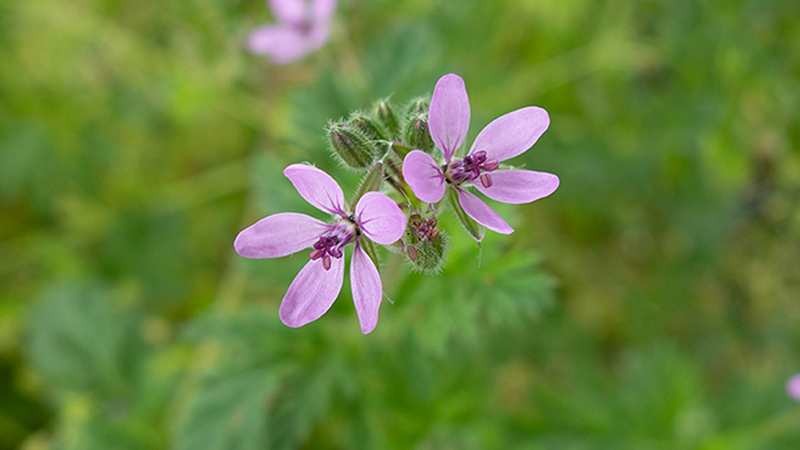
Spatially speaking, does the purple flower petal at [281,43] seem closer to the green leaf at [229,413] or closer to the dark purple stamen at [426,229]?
the green leaf at [229,413]

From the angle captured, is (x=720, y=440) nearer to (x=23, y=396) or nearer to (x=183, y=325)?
(x=183, y=325)

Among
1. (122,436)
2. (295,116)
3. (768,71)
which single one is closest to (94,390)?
(122,436)

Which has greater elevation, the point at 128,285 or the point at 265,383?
the point at 128,285

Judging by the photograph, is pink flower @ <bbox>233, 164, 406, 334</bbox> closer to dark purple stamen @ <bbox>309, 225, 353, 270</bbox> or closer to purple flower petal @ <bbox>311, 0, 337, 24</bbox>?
dark purple stamen @ <bbox>309, 225, 353, 270</bbox>

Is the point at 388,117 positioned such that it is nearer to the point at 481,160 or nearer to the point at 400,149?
the point at 400,149

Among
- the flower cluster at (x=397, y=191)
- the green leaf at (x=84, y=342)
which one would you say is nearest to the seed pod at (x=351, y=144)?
the flower cluster at (x=397, y=191)

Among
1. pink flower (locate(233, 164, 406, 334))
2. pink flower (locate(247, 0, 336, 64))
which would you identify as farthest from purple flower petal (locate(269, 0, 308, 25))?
pink flower (locate(233, 164, 406, 334))

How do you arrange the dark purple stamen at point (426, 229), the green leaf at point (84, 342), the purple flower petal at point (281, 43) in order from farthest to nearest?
the green leaf at point (84, 342) → the purple flower petal at point (281, 43) → the dark purple stamen at point (426, 229)
